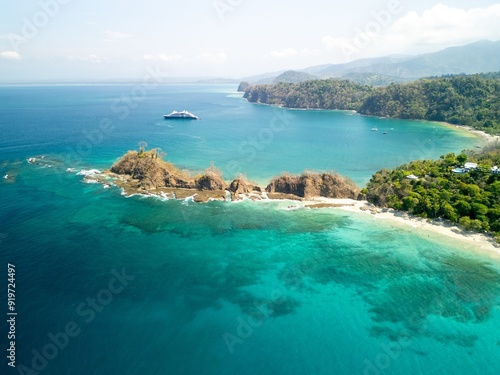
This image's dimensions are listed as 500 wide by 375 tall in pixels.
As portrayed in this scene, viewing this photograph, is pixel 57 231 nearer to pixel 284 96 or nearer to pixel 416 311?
pixel 416 311

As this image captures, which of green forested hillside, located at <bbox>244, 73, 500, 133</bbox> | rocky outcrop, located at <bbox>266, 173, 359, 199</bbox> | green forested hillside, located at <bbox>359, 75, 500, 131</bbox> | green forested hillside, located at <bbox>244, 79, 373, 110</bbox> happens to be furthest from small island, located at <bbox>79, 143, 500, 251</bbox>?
green forested hillside, located at <bbox>244, 79, 373, 110</bbox>

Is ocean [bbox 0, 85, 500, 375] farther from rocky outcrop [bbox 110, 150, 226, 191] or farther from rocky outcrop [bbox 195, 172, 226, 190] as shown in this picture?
rocky outcrop [bbox 195, 172, 226, 190]

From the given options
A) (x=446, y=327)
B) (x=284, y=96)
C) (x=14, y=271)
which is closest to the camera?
(x=446, y=327)

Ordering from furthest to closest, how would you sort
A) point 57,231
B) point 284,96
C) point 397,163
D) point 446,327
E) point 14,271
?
point 284,96 < point 397,163 < point 57,231 < point 14,271 < point 446,327

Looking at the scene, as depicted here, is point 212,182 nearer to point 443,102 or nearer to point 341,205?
point 341,205

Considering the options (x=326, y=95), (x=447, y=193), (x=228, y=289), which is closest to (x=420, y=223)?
(x=447, y=193)

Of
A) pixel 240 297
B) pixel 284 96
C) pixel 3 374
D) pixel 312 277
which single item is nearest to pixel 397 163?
pixel 312 277

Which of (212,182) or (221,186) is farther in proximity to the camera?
(221,186)
